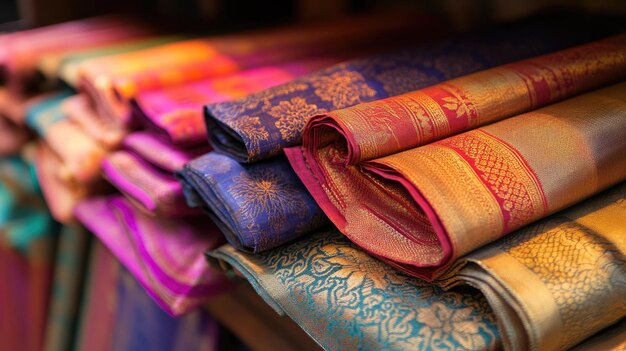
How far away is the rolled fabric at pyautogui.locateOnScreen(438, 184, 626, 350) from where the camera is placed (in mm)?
427

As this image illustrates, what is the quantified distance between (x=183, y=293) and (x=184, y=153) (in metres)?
0.14

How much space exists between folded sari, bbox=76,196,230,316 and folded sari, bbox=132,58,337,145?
9 centimetres

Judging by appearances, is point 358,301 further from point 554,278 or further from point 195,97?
point 195,97

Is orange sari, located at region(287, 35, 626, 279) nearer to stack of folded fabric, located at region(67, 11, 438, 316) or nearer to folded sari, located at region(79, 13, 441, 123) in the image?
stack of folded fabric, located at region(67, 11, 438, 316)

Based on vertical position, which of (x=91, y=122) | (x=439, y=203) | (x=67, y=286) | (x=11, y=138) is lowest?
(x=67, y=286)

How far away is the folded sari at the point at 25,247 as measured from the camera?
38.5 inches

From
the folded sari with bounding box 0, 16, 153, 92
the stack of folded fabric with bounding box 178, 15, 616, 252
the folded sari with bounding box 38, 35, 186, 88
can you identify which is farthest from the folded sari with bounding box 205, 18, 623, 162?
the folded sari with bounding box 0, 16, 153, 92

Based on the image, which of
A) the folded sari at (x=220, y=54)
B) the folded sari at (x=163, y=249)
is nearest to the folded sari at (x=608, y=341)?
the folded sari at (x=163, y=249)

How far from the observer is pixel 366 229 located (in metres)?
0.51

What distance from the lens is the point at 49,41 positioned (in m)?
1.00

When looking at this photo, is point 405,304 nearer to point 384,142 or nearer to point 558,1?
point 384,142

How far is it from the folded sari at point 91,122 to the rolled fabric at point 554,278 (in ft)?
1.44

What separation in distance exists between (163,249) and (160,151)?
0.32 ft

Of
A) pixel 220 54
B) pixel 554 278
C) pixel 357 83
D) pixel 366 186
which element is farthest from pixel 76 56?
pixel 554 278
